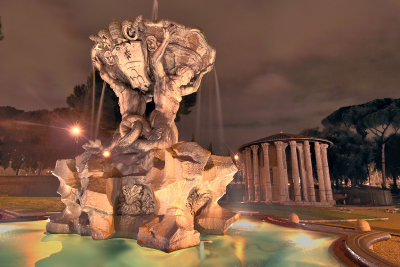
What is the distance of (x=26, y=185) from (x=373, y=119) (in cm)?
5306

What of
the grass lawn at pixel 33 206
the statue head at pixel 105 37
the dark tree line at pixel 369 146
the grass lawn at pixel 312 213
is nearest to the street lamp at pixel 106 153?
the statue head at pixel 105 37

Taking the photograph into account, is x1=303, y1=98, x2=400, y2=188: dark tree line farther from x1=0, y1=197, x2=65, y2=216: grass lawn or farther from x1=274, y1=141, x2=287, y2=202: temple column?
x1=0, y1=197, x2=65, y2=216: grass lawn

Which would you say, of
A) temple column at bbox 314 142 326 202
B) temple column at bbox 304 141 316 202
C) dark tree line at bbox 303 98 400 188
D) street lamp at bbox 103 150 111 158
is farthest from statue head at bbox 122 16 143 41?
dark tree line at bbox 303 98 400 188

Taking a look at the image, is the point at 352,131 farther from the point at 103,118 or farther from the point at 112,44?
the point at 112,44

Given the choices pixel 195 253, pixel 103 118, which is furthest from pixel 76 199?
pixel 103 118

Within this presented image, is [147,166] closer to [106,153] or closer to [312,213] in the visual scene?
[106,153]

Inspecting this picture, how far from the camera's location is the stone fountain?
179 inches

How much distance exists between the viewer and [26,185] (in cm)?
2817

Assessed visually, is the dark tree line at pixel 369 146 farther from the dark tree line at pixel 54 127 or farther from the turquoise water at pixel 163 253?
the turquoise water at pixel 163 253

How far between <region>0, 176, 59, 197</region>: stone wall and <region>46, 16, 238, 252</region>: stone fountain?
Result: 26525 mm

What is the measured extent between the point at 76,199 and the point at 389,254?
7.05m

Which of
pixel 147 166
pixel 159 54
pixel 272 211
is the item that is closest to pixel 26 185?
pixel 272 211

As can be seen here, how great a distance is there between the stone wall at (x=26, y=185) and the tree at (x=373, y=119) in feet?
156

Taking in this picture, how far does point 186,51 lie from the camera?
6219 mm
